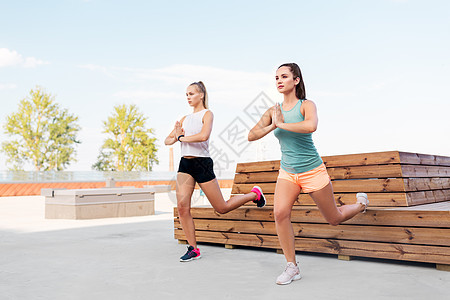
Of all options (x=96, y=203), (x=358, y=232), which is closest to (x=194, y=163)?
(x=358, y=232)

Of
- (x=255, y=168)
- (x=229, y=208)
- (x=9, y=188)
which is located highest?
(x=255, y=168)

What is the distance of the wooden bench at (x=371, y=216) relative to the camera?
3.80m

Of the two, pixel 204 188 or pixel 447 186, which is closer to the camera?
pixel 204 188

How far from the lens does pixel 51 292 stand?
10.8 ft

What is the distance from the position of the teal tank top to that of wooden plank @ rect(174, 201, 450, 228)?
3.28 feet

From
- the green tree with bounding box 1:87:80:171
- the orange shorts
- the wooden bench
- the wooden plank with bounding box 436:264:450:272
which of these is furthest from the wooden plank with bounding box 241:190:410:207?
the green tree with bounding box 1:87:80:171

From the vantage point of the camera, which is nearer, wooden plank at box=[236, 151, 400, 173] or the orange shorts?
the orange shorts

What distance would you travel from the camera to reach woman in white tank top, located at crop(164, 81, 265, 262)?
168 inches

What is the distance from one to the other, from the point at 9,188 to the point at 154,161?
17.7 metres

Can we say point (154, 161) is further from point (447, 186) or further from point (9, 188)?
point (447, 186)

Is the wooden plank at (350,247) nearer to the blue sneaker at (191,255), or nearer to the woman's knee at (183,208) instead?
the blue sneaker at (191,255)

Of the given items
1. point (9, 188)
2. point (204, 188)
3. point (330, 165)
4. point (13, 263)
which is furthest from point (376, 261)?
point (9, 188)

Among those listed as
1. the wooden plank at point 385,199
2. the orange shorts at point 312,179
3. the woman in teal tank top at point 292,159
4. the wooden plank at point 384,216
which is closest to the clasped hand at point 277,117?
the woman in teal tank top at point 292,159

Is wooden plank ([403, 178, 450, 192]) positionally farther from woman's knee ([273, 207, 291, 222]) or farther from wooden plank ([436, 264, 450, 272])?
woman's knee ([273, 207, 291, 222])
